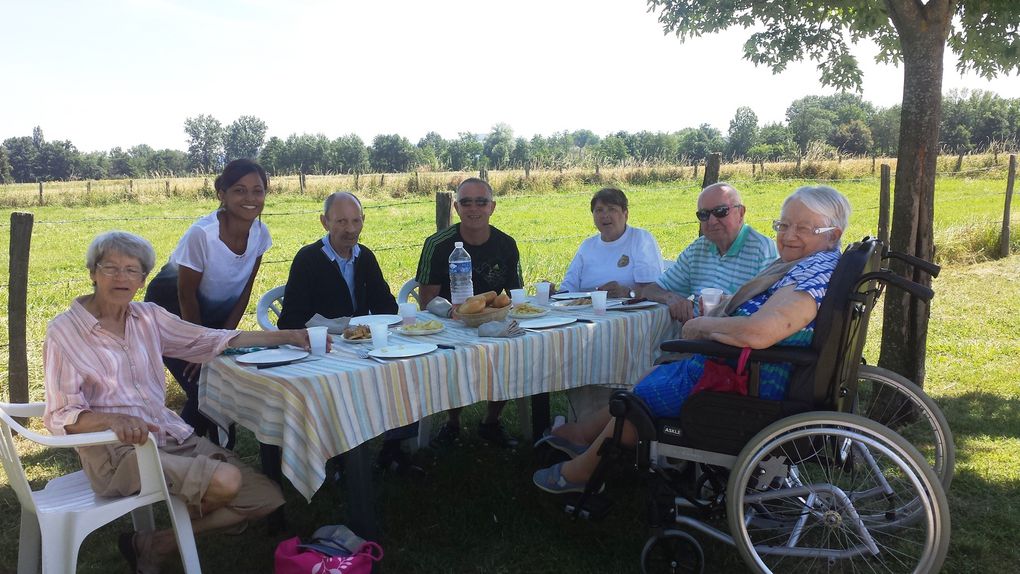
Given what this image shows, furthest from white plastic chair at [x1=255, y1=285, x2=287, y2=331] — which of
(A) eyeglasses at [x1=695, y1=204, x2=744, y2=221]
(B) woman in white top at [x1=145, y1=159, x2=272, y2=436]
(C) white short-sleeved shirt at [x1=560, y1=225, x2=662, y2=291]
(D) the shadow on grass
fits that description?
(A) eyeglasses at [x1=695, y1=204, x2=744, y2=221]

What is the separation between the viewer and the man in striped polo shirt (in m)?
3.55

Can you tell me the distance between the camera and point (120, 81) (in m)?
56.4

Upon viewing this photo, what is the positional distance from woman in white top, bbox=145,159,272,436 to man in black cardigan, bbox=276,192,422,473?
0.91 ft

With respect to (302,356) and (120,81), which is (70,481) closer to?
(302,356)

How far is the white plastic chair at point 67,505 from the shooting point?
2109 mm

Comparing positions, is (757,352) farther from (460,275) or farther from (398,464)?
(398,464)

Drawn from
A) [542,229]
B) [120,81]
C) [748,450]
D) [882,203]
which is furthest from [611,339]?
[120,81]

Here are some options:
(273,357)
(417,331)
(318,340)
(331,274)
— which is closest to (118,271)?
(273,357)

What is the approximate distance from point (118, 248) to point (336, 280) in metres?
1.25

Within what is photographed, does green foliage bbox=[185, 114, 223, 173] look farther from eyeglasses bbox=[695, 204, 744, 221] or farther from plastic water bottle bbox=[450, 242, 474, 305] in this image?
eyeglasses bbox=[695, 204, 744, 221]

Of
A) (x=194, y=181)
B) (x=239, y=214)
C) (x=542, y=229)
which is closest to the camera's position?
(x=239, y=214)

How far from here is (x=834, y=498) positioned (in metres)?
2.27

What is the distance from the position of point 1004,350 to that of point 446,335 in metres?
4.78

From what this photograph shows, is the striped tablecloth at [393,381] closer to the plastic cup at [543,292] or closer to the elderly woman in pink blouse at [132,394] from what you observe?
the elderly woman in pink blouse at [132,394]
